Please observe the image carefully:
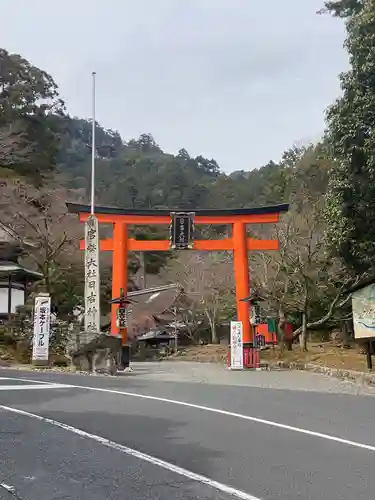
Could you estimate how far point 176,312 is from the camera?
144 ft

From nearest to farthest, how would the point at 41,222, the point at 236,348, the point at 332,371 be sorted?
the point at 332,371
the point at 236,348
the point at 41,222

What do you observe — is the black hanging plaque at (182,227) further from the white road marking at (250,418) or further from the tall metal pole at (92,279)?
the white road marking at (250,418)

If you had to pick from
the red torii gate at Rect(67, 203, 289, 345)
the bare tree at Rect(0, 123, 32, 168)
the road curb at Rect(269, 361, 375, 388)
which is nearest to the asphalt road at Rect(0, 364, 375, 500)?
the road curb at Rect(269, 361, 375, 388)

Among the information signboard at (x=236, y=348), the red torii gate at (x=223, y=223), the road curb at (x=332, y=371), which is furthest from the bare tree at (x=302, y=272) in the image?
the information signboard at (x=236, y=348)

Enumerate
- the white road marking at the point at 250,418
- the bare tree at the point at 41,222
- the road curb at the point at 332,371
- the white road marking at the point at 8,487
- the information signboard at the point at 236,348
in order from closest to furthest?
the white road marking at the point at 8,487 → the white road marking at the point at 250,418 → the road curb at the point at 332,371 → the information signboard at the point at 236,348 → the bare tree at the point at 41,222

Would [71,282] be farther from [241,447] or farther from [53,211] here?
[241,447]

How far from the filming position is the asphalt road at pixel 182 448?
4410 mm

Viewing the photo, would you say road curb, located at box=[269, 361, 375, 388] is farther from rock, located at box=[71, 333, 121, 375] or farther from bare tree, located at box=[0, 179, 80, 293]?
bare tree, located at box=[0, 179, 80, 293]

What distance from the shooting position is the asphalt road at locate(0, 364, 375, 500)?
14.5 ft

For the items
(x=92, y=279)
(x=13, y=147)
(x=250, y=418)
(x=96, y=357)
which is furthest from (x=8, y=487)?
(x=13, y=147)

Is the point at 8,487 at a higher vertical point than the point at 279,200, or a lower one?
lower

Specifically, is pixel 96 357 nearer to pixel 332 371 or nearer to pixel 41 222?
pixel 332 371

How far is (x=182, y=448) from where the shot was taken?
5848 millimetres

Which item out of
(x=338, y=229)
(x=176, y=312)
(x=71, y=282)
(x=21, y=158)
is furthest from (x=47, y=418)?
(x=176, y=312)
